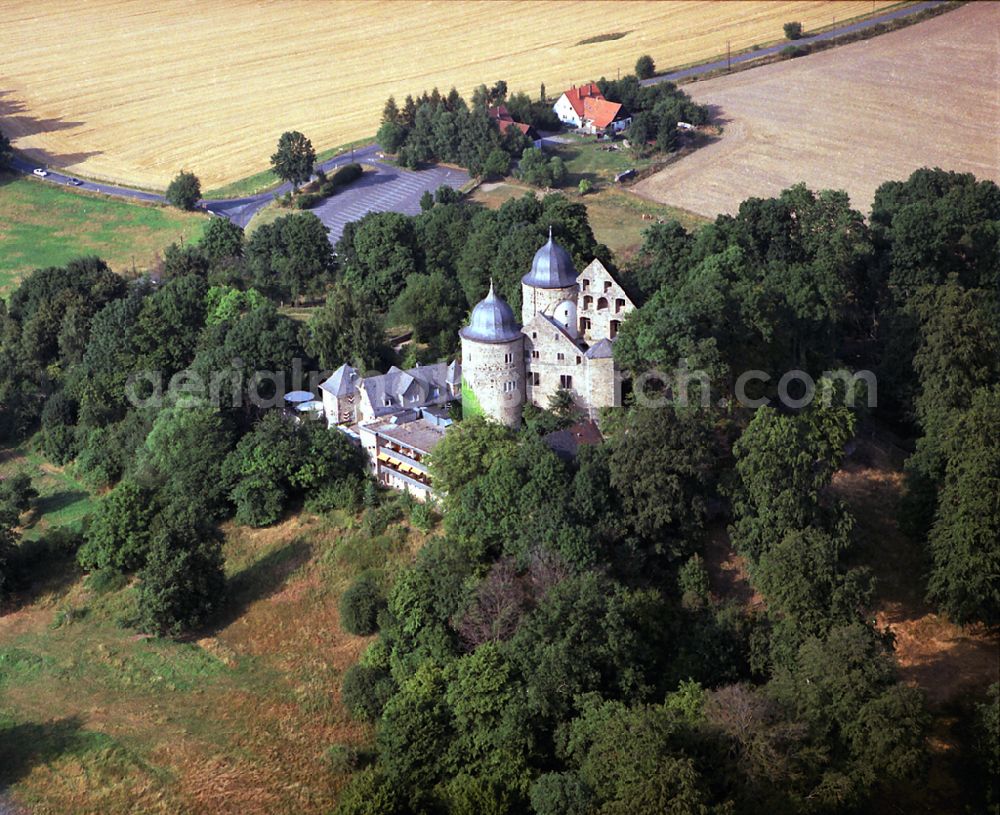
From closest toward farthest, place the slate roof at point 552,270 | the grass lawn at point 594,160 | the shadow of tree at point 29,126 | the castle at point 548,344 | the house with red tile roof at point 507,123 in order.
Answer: the castle at point 548,344
the slate roof at point 552,270
the grass lawn at point 594,160
the house with red tile roof at point 507,123
the shadow of tree at point 29,126

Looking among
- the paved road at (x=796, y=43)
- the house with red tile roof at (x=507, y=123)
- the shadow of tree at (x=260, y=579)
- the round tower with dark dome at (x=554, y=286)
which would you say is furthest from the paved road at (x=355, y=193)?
the shadow of tree at (x=260, y=579)

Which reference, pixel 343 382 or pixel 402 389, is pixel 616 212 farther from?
pixel 343 382

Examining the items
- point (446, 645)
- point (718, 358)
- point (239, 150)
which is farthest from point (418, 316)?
point (239, 150)

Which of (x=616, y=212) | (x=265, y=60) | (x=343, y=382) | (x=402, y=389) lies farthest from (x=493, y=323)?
(x=265, y=60)

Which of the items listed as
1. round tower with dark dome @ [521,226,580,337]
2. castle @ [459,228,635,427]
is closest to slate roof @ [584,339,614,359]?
castle @ [459,228,635,427]

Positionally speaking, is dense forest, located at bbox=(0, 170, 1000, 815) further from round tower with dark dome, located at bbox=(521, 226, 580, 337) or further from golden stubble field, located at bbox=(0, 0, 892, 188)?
golden stubble field, located at bbox=(0, 0, 892, 188)

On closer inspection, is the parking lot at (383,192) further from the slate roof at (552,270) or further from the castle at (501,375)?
the slate roof at (552,270)
